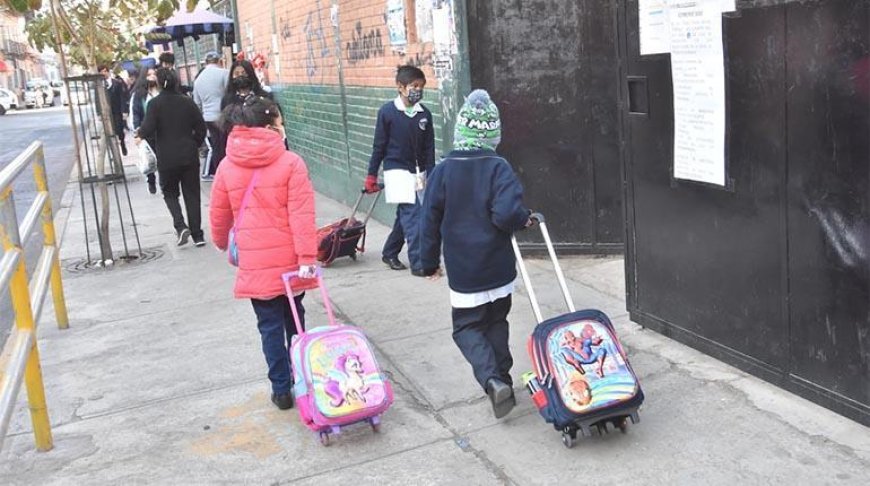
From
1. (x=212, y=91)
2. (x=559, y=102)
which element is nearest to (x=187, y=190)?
(x=212, y=91)

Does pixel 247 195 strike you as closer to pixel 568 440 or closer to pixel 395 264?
pixel 568 440

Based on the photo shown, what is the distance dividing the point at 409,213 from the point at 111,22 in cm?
523

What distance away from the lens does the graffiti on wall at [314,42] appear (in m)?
10.9

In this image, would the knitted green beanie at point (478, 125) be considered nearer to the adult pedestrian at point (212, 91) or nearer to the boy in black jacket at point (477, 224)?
the boy in black jacket at point (477, 224)

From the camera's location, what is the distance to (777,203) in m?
4.20

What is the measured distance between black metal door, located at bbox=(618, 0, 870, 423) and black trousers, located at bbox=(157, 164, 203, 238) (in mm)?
5445

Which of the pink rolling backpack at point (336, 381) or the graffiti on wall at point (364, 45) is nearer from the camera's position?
the pink rolling backpack at point (336, 381)

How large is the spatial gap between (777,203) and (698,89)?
757 mm

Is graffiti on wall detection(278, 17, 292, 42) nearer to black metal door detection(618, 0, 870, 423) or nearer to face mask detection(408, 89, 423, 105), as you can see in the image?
face mask detection(408, 89, 423, 105)

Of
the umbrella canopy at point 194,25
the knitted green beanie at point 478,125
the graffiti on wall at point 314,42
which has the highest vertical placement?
the umbrella canopy at point 194,25

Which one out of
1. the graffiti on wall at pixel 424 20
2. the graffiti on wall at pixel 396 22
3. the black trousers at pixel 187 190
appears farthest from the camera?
the black trousers at pixel 187 190

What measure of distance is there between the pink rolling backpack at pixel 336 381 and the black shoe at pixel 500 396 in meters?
0.48

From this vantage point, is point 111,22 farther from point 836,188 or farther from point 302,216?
point 836,188

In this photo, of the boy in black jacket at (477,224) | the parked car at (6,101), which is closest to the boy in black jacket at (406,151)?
the boy in black jacket at (477,224)
